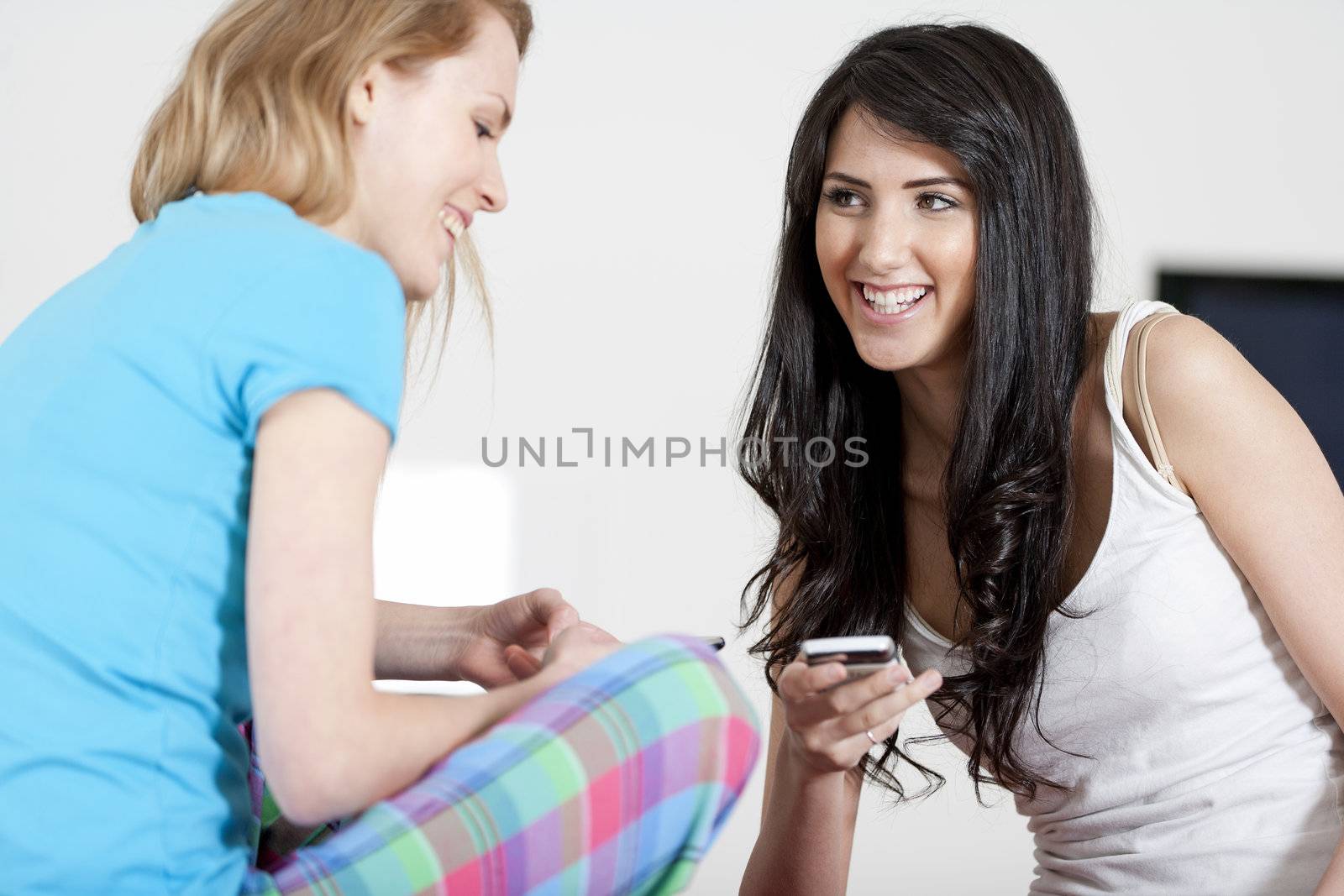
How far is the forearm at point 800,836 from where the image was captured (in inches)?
52.5

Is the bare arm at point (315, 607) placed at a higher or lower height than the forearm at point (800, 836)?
higher

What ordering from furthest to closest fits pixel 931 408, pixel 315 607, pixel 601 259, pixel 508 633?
pixel 601 259 → pixel 931 408 → pixel 508 633 → pixel 315 607

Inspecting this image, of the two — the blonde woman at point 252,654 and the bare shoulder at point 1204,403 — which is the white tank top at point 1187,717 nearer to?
the bare shoulder at point 1204,403

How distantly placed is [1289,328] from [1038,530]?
225 cm

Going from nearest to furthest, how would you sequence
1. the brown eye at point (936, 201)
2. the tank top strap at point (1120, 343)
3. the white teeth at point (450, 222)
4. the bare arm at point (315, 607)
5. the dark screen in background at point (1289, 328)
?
the bare arm at point (315, 607) < the white teeth at point (450, 222) < the tank top strap at point (1120, 343) < the brown eye at point (936, 201) < the dark screen in background at point (1289, 328)

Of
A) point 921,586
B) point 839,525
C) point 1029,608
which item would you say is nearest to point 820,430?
point 839,525

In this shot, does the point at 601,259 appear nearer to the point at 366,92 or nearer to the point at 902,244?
the point at 902,244

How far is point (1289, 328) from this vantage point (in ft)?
10.6

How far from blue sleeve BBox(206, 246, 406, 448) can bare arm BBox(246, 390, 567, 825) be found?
0.05 ft

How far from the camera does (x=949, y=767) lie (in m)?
3.04

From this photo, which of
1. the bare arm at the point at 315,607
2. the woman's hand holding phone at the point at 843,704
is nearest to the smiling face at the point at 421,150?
the bare arm at the point at 315,607

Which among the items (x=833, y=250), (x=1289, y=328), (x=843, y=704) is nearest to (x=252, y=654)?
(x=843, y=704)

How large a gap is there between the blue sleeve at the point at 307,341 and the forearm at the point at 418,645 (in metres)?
0.45

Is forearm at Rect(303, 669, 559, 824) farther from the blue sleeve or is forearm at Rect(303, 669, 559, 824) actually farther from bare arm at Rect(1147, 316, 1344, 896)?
bare arm at Rect(1147, 316, 1344, 896)
